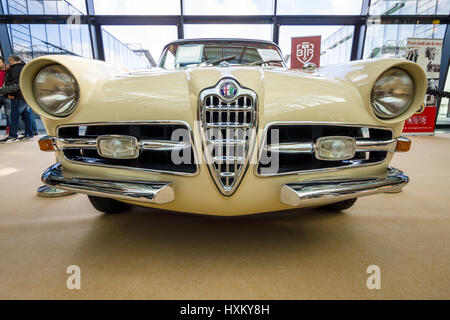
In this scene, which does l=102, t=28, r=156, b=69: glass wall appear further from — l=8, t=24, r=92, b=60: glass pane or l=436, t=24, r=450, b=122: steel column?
l=436, t=24, r=450, b=122: steel column

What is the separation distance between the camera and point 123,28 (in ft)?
18.8

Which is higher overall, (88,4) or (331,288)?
(88,4)

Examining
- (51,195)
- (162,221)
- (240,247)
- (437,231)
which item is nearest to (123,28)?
(51,195)

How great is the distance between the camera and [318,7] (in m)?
5.61

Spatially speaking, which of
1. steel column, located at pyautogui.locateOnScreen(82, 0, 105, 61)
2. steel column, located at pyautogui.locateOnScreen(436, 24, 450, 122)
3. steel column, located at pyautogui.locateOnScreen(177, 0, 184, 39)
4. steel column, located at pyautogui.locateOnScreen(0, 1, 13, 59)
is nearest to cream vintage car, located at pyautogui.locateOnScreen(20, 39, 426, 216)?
steel column, located at pyautogui.locateOnScreen(177, 0, 184, 39)

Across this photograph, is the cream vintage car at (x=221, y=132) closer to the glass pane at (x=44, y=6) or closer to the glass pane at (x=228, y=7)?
the glass pane at (x=228, y=7)

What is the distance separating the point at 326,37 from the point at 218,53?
197 inches

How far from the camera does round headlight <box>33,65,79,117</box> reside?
3.25 ft

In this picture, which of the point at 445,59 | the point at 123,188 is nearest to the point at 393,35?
the point at 445,59

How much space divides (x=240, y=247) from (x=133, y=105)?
76 cm

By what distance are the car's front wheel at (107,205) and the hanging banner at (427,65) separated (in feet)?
21.7

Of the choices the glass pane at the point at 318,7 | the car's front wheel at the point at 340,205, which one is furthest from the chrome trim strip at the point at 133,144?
the glass pane at the point at 318,7

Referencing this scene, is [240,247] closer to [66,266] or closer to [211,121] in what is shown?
[211,121]

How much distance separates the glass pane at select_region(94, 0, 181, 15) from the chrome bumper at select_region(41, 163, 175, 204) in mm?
5707
